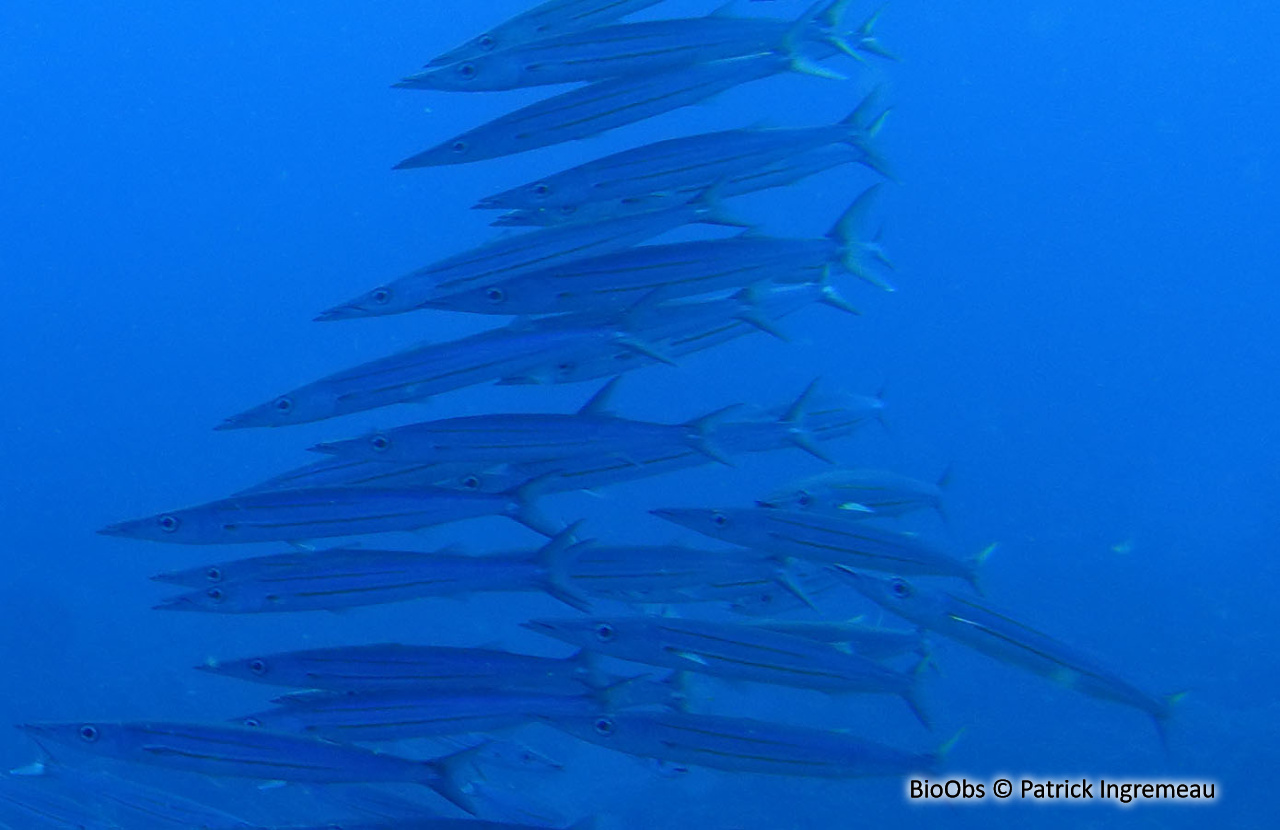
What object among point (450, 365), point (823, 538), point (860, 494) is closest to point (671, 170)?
point (450, 365)

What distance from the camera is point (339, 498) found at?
3396 mm

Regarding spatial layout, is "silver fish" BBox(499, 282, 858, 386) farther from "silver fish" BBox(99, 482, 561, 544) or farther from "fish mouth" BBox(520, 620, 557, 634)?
"fish mouth" BBox(520, 620, 557, 634)

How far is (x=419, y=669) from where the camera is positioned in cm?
323

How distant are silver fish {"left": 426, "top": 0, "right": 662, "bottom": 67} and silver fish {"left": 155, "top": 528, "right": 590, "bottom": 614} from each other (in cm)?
182

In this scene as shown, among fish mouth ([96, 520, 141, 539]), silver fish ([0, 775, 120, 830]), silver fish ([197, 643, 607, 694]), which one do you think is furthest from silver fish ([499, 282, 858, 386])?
silver fish ([0, 775, 120, 830])

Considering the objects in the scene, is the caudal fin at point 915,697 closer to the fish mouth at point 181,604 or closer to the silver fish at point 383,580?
the silver fish at point 383,580

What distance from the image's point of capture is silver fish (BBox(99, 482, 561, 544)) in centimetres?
339

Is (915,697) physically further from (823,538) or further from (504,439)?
(504,439)

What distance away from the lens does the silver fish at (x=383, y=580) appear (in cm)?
331

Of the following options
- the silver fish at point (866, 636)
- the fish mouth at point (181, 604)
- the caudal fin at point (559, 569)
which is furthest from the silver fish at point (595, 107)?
the silver fish at point (866, 636)

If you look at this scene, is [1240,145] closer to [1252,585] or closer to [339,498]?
[1252,585]

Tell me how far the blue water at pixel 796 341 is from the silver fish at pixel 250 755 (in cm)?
75

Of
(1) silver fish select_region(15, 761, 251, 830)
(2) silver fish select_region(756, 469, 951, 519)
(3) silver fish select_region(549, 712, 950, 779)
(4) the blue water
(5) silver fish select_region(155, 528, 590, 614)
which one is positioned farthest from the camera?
(4) the blue water

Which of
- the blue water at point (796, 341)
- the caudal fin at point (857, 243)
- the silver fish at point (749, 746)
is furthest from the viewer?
the blue water at point (796, 341)
